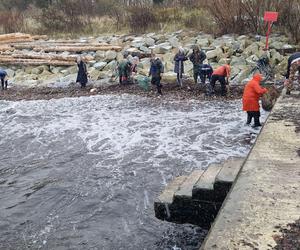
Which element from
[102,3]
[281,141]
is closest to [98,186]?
[281,141]

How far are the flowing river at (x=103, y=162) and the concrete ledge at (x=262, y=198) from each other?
139 centimetres

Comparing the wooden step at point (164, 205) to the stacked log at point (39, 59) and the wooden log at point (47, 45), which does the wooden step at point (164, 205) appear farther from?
the wooden log at point (47, 45)

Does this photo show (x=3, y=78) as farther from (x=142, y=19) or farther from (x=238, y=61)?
(x=238, y=61)

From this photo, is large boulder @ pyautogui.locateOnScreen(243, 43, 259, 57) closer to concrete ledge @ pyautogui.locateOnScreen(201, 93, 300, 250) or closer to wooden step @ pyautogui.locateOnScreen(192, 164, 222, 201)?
concrete ledge @ pyautogui.locateOnScreen(201, 93, 300, 250)

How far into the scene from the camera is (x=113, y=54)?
63.8ft

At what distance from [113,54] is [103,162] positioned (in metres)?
10.7

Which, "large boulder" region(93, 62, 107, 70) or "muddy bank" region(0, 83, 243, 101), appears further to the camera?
"large boulder" region(93, 62, 107, 70)

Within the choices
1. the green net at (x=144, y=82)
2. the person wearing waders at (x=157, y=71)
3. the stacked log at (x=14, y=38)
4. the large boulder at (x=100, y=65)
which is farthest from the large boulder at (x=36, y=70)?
the person wearing waders at (x=157, y=71)

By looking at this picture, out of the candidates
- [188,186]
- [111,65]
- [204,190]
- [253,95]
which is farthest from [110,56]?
[204,190]

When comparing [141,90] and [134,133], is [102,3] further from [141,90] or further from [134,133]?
[134,133]

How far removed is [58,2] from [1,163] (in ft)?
70.3

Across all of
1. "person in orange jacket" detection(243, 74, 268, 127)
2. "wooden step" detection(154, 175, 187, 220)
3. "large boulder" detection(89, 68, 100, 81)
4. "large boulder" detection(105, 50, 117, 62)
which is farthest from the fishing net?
"large boulder" detection(105, 50, 117, 62)

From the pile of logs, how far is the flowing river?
5.41 meters

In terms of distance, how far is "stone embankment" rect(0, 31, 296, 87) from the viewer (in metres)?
16.6
